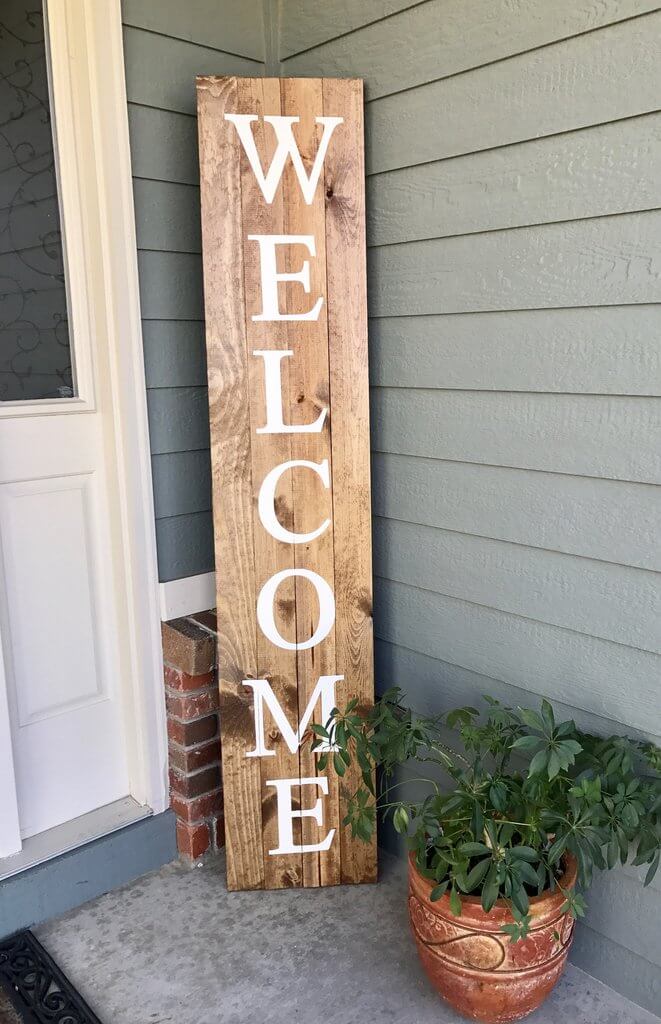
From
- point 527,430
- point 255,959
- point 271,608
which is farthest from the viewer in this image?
point 271,608

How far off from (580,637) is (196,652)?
91cm

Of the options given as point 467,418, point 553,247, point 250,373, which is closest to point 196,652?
point 250,373

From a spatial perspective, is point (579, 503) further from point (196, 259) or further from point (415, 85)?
point (196, 259)

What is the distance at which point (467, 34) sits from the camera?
166cm

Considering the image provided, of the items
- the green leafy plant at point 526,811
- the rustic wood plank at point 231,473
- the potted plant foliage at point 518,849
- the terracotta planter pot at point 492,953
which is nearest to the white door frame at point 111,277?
the rustic wood plank at point 231,473

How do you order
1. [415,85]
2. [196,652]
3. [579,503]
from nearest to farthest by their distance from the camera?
[579,503]
[415,85]
[196,652]

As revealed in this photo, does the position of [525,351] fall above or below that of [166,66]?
below

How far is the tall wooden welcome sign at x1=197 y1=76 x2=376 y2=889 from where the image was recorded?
5.98 ft

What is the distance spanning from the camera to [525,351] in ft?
5.46

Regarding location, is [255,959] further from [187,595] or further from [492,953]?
[187,595]

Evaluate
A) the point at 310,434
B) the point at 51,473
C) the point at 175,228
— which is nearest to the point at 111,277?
the point at 175,228

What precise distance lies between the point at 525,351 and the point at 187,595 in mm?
1048

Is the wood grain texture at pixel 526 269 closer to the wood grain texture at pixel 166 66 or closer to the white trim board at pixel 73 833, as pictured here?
the wood grain texture at pixel 166 66

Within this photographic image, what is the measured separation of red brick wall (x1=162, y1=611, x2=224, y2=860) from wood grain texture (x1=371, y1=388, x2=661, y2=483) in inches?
26.5
